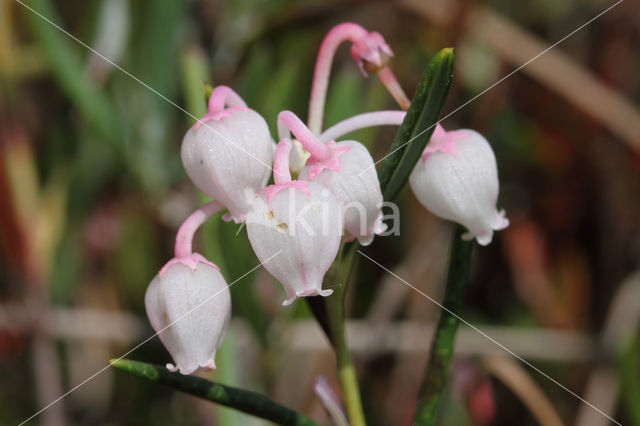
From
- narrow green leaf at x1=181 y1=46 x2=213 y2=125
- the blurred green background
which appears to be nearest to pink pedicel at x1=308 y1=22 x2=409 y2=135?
narrow green leaf at x1=181 y1=46 x2=213 y2=125

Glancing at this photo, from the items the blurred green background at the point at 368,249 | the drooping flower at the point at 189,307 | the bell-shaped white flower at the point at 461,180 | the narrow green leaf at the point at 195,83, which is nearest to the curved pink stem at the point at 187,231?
the drooping flower at the point at 189,307

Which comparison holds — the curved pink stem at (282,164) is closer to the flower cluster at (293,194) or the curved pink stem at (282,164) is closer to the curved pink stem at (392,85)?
the flower cluster at (293,194)

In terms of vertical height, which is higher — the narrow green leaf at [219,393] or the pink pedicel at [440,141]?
the pink pedicel at [440,141]

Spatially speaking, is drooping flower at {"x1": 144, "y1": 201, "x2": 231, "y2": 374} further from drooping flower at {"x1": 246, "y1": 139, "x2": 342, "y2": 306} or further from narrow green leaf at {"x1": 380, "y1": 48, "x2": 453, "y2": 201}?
narrow green leaf at {"x1": 380, "y1": 48, "x2": 453, "y2": 201}

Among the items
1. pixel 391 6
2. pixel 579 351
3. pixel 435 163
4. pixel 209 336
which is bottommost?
pixel 209 336

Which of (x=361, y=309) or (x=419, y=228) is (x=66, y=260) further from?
(x=419, y=228)

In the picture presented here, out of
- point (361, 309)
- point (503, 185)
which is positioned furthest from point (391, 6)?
point (361, 309)
